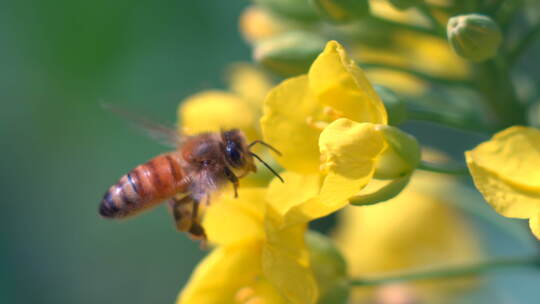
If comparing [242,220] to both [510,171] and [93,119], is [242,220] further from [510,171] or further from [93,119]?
[93,119]

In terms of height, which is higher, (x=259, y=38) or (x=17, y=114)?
(x=17, y=114)

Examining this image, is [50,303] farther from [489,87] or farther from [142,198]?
[489,87]

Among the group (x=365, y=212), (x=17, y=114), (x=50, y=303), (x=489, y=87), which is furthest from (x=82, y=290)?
(x=489, y=87)

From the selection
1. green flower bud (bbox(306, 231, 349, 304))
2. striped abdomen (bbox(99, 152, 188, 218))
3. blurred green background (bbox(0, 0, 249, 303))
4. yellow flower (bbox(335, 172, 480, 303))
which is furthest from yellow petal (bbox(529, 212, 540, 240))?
blurred green background (bbox(0, 0, 249, 303))

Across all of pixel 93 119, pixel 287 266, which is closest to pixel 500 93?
pixel 287 266

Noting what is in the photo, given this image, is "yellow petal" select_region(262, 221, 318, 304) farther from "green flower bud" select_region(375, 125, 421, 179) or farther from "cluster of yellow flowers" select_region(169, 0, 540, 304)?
"green flower bud" select_region(375, 125, 421, 179)
